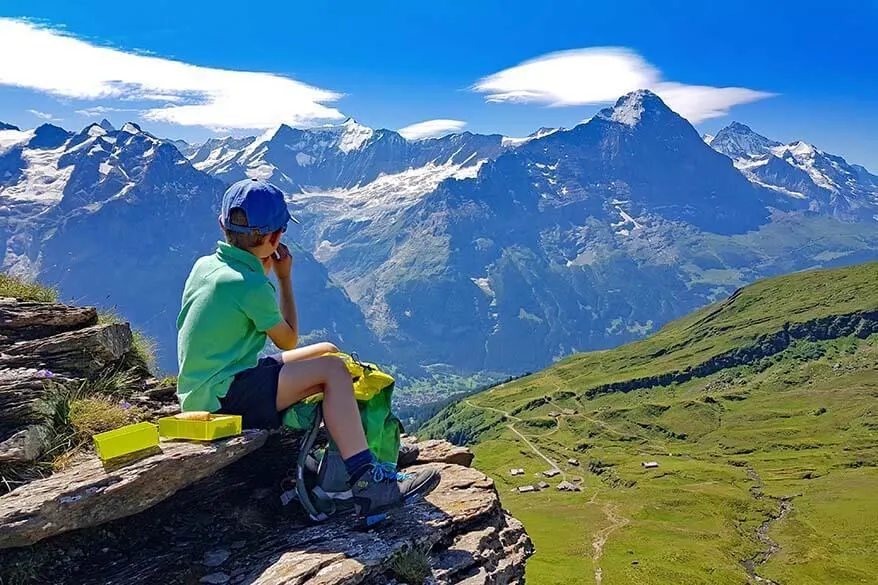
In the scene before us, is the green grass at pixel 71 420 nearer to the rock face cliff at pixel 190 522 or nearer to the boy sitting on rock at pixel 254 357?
the rock face cliff at pixel 190 522

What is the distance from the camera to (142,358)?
1599 cm

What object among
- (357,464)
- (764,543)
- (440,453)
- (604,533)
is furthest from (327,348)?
(764,543)

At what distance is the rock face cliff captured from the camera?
10.1 metres

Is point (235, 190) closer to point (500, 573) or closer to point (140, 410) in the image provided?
point (140, 410)

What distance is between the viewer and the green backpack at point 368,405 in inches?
483

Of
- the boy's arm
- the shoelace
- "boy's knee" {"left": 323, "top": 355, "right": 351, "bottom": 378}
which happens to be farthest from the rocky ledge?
the boy's arm

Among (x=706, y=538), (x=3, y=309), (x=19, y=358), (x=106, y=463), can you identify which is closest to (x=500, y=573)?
(x=106, y=463)

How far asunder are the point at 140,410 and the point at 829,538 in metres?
173

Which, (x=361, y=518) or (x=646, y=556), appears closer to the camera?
(x=361, y=518)

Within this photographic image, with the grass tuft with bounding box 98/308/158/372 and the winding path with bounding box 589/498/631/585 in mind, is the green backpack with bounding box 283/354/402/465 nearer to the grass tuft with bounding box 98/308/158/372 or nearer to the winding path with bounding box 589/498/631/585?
the grass tuft with bounding box 98/308/158/372

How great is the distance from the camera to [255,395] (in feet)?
39.6

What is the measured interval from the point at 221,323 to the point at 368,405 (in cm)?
318

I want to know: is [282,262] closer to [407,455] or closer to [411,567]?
[407,455]

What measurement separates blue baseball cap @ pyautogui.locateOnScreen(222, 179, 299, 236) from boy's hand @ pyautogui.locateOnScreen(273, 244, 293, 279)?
1044mm
